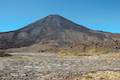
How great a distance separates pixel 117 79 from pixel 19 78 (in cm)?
889

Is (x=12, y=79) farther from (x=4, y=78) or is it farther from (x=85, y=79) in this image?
(x=85, y=79)

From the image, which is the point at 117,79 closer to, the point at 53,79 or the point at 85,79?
the point at 85,79

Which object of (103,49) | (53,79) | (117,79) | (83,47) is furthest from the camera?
(83,47)

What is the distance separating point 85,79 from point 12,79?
21.3ft

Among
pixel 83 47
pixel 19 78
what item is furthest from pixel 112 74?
pixel 83 47

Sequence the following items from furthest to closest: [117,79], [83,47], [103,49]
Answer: [83,47]
[103,49]
[117,79]

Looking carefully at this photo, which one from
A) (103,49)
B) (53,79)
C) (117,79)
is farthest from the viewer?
(103,49)

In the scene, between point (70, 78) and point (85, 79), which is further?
point (70, 78)

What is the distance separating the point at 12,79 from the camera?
29.5m

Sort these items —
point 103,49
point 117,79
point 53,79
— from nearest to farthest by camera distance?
point 117,79 < point 53,79 < point 103,49

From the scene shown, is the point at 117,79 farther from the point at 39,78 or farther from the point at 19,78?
the point at 19,78

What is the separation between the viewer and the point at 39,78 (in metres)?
30.0

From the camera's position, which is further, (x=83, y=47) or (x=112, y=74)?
(x=83, y=47)

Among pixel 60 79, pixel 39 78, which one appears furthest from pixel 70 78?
pixel 39 78
